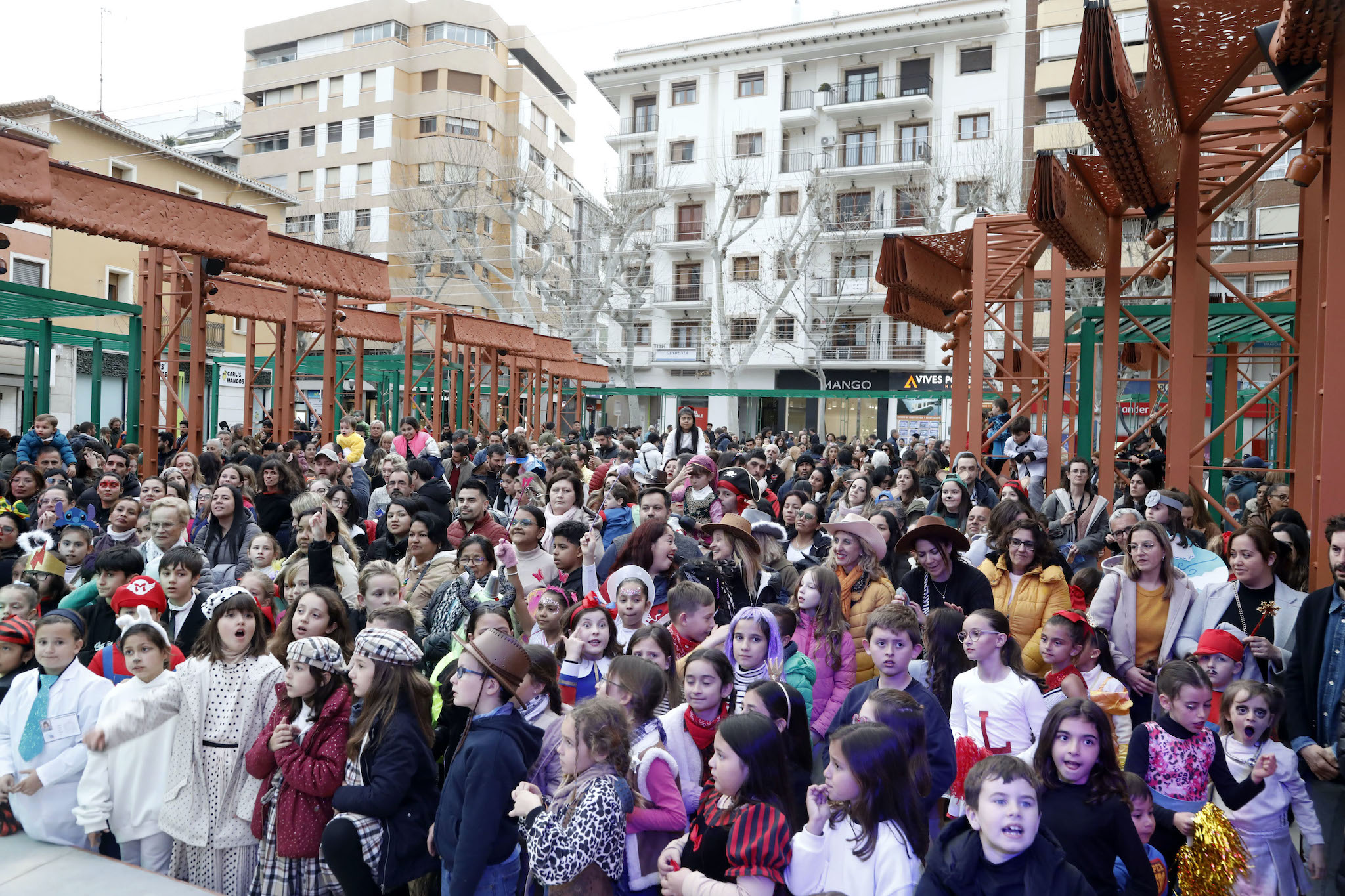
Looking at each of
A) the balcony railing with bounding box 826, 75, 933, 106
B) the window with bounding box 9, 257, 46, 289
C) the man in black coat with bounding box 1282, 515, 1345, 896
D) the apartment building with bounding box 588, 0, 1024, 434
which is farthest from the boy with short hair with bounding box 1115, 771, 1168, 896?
the balcony railing with bounding box 826, 75, 933, 106

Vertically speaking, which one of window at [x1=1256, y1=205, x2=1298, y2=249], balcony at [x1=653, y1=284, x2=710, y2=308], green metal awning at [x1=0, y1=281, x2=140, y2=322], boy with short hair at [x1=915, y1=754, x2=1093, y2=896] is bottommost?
boy with short hair at [x1=915, y1=754, x2=1093, y2=896]

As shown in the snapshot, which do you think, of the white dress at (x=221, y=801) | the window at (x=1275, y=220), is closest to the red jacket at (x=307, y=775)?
the white dress at (x=221, y=801)

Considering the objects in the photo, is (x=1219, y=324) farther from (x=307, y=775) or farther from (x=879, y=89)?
(x=879, y=89)

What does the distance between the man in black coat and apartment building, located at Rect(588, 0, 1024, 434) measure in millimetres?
32167

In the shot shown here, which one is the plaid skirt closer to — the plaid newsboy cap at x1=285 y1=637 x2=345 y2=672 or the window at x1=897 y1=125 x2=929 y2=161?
the plaid newsboy cap at x1=285 y1=637 x2=345 y2=672

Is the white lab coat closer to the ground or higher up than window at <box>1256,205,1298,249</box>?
closer to the ground

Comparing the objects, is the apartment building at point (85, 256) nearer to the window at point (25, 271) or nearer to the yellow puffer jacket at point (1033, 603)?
the window at point (25, 271)

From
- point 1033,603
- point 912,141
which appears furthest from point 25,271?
point 912,141

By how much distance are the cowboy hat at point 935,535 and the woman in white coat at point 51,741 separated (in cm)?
418

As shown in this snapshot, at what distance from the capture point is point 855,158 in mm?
40406

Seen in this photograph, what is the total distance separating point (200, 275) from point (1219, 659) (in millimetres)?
→ 11183

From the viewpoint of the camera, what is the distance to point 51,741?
4.22 meters

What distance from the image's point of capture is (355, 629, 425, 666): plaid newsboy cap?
371 centimetres

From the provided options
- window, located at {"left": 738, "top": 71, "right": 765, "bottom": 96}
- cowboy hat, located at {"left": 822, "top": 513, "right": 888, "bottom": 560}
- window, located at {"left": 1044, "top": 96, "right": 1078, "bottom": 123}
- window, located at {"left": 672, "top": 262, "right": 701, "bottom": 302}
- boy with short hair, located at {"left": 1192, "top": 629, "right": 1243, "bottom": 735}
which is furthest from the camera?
window, located at {"left": 672, "top": 262, "right": 701, "bottom": 302}
